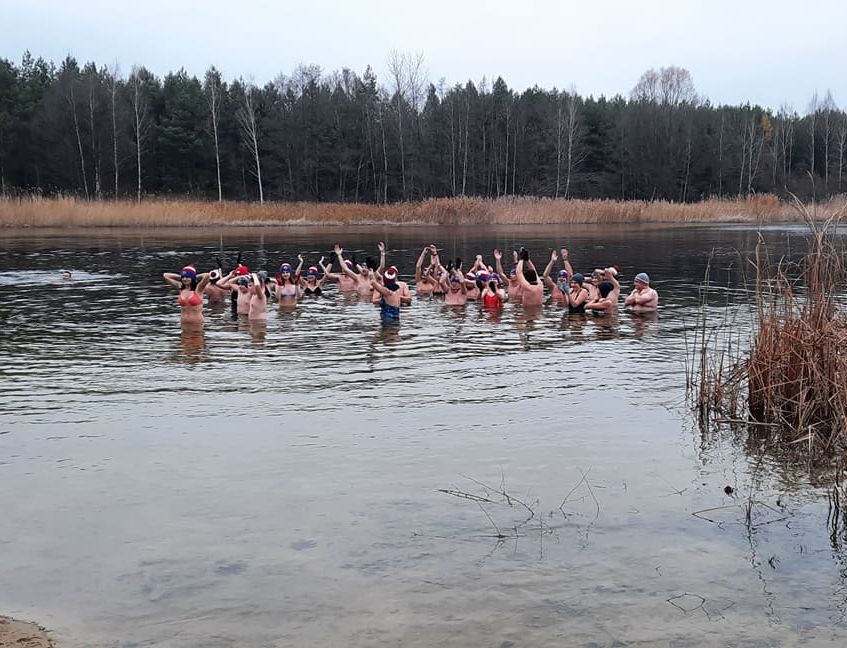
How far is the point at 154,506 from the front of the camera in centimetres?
794

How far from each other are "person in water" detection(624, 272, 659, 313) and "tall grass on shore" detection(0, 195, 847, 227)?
37930 mm

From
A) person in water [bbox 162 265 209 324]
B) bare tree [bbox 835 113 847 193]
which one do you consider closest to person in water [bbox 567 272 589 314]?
person in water [bbox 162 265 209 324]

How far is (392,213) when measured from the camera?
198ft

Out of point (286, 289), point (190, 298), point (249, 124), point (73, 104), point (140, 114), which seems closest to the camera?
point (190, 298)

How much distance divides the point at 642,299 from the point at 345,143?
197 ft

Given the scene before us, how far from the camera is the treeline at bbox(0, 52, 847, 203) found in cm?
7062

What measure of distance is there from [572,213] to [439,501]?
52.7 meters

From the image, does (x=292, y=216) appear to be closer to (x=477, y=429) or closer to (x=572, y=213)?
(x=572, y=213)

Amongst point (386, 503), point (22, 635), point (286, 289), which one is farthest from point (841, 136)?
point (22, 635)

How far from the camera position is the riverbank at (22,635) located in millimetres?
5312

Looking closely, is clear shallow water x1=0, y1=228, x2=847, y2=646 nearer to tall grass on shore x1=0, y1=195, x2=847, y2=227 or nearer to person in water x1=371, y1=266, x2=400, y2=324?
person in water x1=371, y1=266, x2=400, y2=324

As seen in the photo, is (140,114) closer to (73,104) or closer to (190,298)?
(73,104)

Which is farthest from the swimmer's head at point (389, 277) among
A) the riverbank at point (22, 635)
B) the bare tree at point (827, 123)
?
the bare tree at point (827, 123)

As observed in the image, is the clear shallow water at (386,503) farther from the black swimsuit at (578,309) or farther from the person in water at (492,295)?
the person in water at (492,295)
